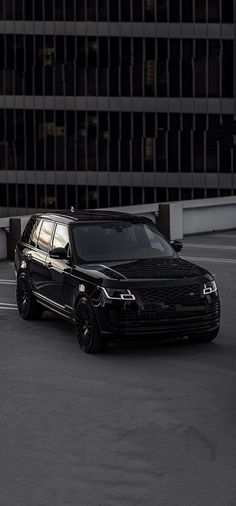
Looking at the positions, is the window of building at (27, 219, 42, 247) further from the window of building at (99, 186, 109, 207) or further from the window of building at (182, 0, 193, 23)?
the window of building at (182, 0, 193, 23)

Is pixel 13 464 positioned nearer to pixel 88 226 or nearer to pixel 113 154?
pixel 88 226

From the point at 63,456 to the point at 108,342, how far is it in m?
3.78

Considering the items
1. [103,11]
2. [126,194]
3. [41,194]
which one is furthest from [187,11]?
[41,194]

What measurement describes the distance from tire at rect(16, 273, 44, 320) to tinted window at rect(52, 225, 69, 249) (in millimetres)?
1069

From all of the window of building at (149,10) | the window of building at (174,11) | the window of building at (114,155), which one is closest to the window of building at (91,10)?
the window of building at (149,10)

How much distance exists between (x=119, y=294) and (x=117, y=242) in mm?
1529

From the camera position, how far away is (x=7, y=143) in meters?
75.8

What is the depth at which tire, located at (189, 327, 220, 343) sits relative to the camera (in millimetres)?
11836

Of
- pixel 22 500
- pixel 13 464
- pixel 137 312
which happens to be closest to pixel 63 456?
pixel 13 464

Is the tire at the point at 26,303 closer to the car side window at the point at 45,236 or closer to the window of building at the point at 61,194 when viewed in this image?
the car side window at the point at 45,236

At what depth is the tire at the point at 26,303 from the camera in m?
13.6

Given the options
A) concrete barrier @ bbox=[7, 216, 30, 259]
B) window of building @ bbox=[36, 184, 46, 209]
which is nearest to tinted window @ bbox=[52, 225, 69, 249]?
concrete barrier @ bbox=[7, 216, 30, 259]

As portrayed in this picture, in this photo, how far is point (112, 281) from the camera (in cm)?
1118

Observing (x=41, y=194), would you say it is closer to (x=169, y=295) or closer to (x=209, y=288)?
(x=209, y=288)
